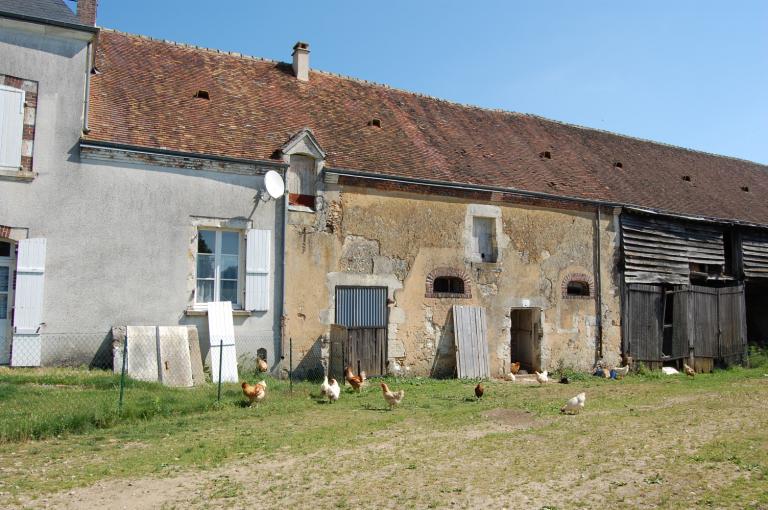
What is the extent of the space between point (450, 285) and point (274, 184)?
15.8ft

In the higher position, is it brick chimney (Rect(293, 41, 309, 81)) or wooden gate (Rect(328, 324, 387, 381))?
brick chimney (Rect(293, 41, 309, 81))

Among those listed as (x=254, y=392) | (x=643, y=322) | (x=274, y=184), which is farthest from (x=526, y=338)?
(x=254, y=392)

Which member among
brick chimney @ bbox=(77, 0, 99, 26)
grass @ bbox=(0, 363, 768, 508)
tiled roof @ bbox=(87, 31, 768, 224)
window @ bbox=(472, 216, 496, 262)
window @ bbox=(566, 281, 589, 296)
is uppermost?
brick chimney @ bbox=(77, 0, 99, 26)

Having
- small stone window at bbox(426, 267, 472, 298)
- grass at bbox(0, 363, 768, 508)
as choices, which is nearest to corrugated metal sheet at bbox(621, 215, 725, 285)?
small stone window at bbox(426, 267, 472, 298)

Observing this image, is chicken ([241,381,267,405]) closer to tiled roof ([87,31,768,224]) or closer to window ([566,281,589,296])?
tiled roof ([87,31,768,224])

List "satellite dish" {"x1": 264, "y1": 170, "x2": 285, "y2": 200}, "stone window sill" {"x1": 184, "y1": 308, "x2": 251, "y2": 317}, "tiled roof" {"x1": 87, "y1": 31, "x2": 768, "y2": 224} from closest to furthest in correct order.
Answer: "stone window sill" {"x1": 184, "y1": 308, "x2": 251, "y2": 317} < "satellite dish" {"x1": 264, "y1": 170, "x2": 285, "y2": 200} < "tiled roof" {"x1": 87, "y1": 31, "x2": 768, "y2": 224}

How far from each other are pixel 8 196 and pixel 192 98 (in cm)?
446

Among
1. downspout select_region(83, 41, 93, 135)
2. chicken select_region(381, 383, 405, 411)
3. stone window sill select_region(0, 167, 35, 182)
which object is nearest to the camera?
chicken select_region(381, 383, 405, 411)

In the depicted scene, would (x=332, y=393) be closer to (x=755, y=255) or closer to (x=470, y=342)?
(x=470, y=342)

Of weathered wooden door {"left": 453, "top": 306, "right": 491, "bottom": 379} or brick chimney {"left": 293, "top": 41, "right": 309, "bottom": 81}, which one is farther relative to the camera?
brick chimney {"left": 293, "top": 41, "right": 309, "bottom": 81}

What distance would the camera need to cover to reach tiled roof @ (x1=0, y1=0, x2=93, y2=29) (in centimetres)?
1122

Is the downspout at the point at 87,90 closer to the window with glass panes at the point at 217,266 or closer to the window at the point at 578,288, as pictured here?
Result: the window with glass panes at the point at 217,266

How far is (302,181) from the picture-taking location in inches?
533

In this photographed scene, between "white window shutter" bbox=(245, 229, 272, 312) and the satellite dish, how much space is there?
78cm
